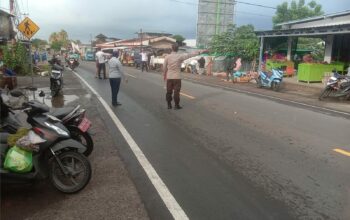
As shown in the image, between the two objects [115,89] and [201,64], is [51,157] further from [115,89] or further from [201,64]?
[201,64]

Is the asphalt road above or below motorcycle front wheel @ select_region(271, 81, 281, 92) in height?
above

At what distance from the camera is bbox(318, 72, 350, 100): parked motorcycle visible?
50.1 ft

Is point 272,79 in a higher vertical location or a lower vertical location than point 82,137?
lower

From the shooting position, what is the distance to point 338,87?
1556 centimetres

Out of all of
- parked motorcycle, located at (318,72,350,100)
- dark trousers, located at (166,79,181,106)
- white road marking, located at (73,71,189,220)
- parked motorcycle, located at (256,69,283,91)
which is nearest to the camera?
white road marking, located at (73,71,189,220)

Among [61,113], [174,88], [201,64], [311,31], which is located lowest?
[201,64]

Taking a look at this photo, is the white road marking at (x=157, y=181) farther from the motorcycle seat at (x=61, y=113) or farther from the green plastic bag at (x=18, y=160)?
the green plastic bag at (x=18, y=160)

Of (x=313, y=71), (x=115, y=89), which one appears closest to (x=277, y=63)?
(x=313, y=71)

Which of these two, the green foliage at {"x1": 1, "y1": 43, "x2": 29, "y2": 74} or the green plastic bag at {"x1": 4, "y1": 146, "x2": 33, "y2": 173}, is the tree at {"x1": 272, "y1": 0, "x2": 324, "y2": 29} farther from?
the green plastic bag at {"x1": 4, "y1": 146, "x2": 33, "y2": 173}

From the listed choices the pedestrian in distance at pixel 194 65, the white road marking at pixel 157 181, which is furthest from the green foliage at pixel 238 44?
the white road marking at pixel 157 181

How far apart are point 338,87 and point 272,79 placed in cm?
469

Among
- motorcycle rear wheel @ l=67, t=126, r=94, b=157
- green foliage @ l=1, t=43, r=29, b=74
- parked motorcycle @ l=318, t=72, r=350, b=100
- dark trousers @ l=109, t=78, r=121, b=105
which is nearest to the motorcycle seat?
motorcycle rear wheel @ l=67, t=126, r=94, b=157

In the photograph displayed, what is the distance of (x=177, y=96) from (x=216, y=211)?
7.34 metres

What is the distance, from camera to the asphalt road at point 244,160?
4652 mm
